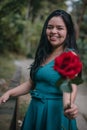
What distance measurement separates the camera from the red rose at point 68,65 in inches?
75.3

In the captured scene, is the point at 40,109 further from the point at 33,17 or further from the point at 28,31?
the point at 33,17

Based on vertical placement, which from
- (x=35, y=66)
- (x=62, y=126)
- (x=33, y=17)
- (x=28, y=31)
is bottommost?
(x=62, y=126)

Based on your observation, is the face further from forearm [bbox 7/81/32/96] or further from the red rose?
the red rose

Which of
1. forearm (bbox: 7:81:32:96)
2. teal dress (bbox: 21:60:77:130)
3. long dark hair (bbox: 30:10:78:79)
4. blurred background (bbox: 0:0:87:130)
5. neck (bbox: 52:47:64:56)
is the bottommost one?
teal dress (bbox: 21:60:77:130)

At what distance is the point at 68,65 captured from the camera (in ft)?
6.29

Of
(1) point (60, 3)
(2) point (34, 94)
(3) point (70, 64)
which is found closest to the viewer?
(3) point (70, 64)

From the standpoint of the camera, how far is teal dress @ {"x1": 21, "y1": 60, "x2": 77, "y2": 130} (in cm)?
251

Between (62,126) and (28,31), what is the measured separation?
95.2 feet

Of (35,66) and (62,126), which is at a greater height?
(35,66)

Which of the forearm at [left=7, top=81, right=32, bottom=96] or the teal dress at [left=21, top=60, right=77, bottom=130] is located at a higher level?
the forearm at [left=7, top=81, right=32, bottom=96]

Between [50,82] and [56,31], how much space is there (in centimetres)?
37

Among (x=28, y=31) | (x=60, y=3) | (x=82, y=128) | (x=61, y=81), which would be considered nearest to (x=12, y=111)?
(x=82, y=128)

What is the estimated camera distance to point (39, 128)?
2586 millimetres

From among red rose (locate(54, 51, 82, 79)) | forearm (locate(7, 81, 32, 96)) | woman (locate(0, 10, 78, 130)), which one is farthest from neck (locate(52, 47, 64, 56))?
red rose (locate(54, 51, 82, 79))
